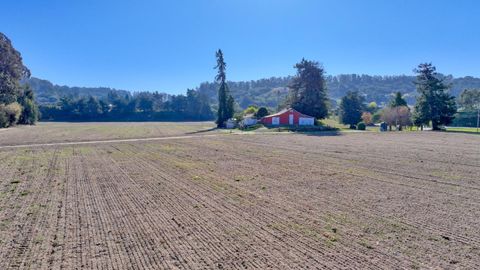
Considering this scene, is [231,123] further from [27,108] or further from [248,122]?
[27,108]

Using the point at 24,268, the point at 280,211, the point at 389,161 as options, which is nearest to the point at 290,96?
the point at 389,161

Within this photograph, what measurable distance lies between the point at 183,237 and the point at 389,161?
630 inches

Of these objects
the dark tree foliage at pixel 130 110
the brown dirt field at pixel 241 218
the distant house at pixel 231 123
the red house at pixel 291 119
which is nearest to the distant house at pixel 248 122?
the distant house at pixel 231 123

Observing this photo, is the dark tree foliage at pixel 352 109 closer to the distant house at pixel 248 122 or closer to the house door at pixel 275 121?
the house door at pixel 275 121

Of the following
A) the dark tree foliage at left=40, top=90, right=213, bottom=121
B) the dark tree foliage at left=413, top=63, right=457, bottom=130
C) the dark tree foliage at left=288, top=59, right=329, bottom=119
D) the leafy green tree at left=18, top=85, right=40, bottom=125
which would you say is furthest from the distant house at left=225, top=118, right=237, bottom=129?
the dark tree foliage at left=40, top=90, right=213, bottom=121

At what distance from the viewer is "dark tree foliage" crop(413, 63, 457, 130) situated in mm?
55188

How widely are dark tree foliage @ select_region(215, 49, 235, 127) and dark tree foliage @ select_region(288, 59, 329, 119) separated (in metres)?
14.2

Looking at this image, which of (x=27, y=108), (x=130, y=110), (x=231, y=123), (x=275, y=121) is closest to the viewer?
(x=275, y=121)

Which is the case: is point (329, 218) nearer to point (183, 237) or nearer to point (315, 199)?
point (315, 199)

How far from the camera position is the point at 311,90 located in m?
65.8

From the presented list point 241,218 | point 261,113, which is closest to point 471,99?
point 261,113

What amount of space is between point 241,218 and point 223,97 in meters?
61.3

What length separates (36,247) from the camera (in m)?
7.13

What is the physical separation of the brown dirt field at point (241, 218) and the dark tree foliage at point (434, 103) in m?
43.6
